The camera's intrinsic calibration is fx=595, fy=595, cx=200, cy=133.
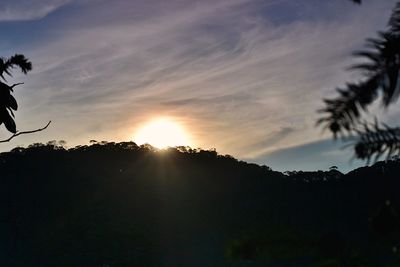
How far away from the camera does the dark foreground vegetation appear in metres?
138

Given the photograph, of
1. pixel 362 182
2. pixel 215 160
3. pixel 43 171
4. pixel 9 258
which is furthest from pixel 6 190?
pixel 362 182

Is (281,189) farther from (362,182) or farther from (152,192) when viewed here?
(152,192)

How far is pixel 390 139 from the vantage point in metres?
1.85

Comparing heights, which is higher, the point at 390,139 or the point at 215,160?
the point at 215,160

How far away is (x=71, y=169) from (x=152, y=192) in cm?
2629

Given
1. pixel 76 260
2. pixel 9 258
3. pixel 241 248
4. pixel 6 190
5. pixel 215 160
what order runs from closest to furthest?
pixel 241 248 → pixel 76 260 → pixel 9 258 → pixel 6 190 → pixel 215 160

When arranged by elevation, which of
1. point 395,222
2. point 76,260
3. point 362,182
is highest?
point 362,182

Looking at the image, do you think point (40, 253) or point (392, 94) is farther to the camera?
point (40, 253)

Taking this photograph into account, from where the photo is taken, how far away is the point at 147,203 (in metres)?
164

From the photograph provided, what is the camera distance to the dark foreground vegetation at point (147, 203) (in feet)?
454

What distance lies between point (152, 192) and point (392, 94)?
170 metres

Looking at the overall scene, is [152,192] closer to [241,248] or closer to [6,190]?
[6,190]

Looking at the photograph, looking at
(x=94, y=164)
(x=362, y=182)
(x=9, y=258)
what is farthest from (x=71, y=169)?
(x=362, y=182)

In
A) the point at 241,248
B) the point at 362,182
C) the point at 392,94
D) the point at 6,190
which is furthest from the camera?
the point at 362,182
